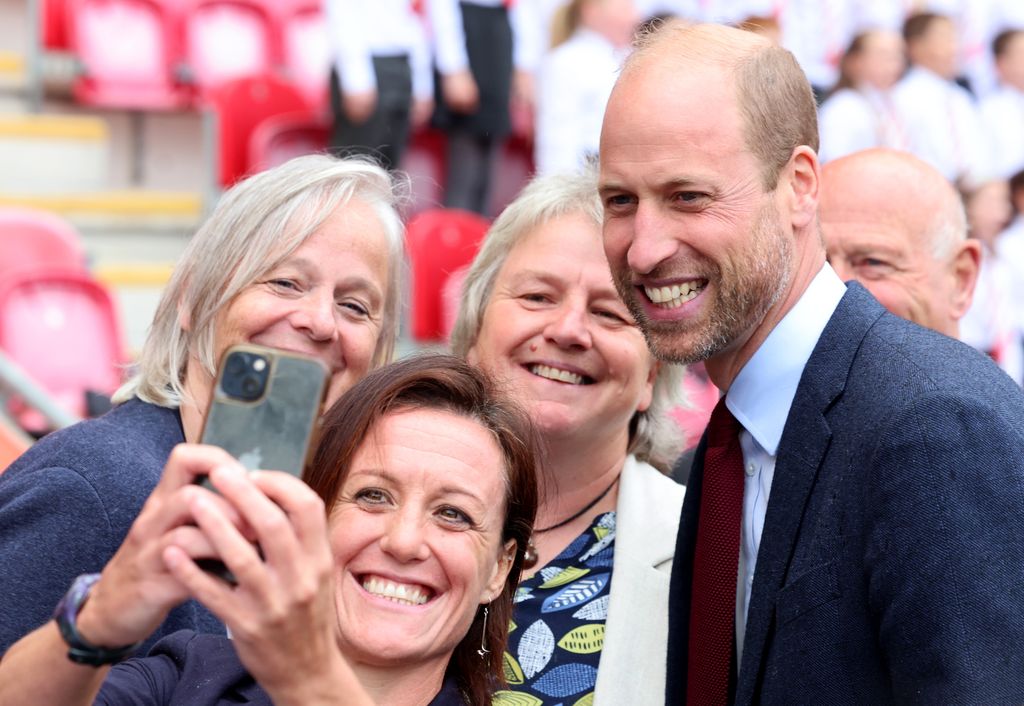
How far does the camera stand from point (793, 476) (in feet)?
6.30

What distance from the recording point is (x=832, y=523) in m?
1.83

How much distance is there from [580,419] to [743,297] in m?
0.66

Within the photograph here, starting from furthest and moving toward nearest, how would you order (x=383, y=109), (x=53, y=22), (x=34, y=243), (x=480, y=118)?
(x=53, y=22) → (x=480, y=118) → (x=383, y=109) → (x=34, y=243)

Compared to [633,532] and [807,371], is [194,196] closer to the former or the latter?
[633,532]

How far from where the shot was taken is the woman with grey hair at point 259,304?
2176mm

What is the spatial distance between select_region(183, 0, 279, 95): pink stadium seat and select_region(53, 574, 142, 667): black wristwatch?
7214 mm

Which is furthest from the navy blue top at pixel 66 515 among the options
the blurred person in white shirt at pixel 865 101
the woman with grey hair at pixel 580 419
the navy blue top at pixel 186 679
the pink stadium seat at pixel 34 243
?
the blurred person in white shirt at pixel 865 101

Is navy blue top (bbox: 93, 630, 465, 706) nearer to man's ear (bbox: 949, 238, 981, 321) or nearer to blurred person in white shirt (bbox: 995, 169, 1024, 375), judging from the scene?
man's ear (bbox: 949, 238, 981, 321)

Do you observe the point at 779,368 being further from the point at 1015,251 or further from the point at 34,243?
the point at 1015,251

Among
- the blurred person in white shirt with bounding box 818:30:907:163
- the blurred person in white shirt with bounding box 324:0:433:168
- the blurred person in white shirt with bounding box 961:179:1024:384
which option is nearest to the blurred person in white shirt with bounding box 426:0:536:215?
the blurred person in white shirt with bounding box 324:0:433:168

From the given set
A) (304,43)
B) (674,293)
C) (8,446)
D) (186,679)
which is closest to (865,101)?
(304,43)

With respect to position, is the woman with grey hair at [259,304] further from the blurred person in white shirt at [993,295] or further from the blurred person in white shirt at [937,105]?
the blurred person in white shirt at [937,105]

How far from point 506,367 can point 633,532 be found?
15.7 inches

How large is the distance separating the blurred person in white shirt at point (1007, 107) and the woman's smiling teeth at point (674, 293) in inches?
279
